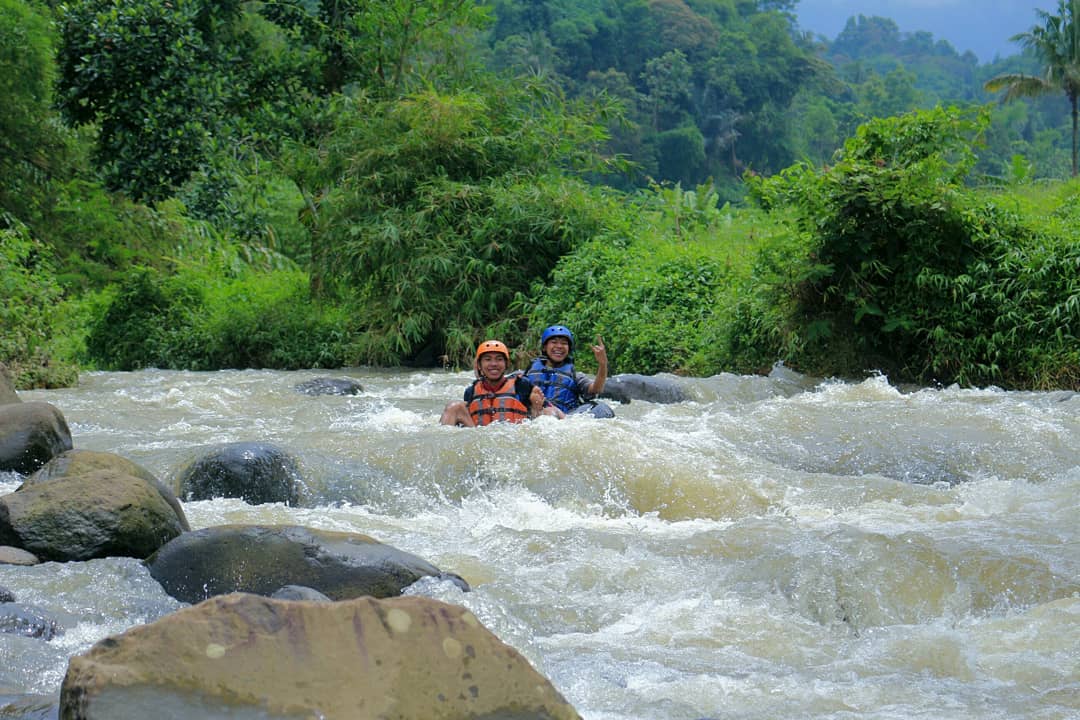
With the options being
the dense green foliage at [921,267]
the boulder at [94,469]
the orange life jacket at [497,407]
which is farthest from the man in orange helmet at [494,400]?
the dense green foliage at [921,267]

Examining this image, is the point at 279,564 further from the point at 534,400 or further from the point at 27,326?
the point at 27,326

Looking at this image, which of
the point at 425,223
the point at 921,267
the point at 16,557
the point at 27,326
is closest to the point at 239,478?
the point at 16,557

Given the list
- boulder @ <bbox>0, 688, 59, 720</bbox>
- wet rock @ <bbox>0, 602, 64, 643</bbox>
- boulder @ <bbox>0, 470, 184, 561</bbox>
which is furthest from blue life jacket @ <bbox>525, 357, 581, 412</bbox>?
boulder @ <bbox>0, 688, 59, 720</bbox>

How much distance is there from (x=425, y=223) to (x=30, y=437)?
31.5ft

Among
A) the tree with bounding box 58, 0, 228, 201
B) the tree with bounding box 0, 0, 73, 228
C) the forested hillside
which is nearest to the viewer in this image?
the forested hillside

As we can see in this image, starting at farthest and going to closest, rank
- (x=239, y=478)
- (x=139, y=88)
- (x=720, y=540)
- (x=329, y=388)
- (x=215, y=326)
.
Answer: (x=215, y=326) < (x=139, y=88) < (x=329, y=388) < (x=239, y=478) < (x=720, y=540)

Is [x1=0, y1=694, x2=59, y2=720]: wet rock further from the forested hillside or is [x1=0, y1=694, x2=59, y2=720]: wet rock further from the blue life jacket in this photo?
the forested hillside

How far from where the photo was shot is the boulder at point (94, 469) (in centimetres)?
529

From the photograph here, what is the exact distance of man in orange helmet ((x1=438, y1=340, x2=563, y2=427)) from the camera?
817 cm

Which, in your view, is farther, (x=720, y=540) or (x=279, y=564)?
(x=720, y=540)

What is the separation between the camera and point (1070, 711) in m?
3.51

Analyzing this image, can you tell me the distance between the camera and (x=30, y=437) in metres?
6.60

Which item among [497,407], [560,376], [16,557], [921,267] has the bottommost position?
[16,557]

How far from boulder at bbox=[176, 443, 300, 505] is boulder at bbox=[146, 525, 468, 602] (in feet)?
5.59
